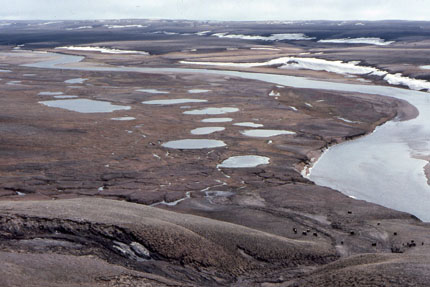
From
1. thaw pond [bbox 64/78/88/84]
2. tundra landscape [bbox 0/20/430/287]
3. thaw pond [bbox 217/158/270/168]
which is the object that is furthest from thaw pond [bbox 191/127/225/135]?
thaw pond [bbox 64/78/88/84]

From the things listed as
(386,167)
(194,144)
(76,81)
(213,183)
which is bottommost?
(386,167)

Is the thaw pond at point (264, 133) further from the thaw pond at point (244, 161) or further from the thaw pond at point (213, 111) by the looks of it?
the thaw pond at point (213, 111)

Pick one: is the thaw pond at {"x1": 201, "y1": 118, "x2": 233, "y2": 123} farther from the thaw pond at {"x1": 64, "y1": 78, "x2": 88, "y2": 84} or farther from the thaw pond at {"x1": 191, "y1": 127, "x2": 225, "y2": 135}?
the thaw pond at {"x1": 64, "y1": 78, "x2": 88, "y2": 84}

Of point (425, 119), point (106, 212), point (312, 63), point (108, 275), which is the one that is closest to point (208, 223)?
point (106, 212)

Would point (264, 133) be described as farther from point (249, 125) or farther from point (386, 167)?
point (386, 167)

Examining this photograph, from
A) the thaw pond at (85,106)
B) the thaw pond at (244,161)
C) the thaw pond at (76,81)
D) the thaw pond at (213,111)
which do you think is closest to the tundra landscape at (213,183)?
the thaw pond at (244,161)

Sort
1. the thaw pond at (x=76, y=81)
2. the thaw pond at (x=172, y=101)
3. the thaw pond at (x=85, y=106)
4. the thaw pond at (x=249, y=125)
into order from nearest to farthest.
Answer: the thaw pond at (x=249, y=125) → the thaw pond at (x=85, y=106) → the thaw pond at (x=172, y=101) → the thaw pond at (x=76, y=81)

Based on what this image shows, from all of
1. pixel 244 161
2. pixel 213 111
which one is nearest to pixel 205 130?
pixel 213 111
